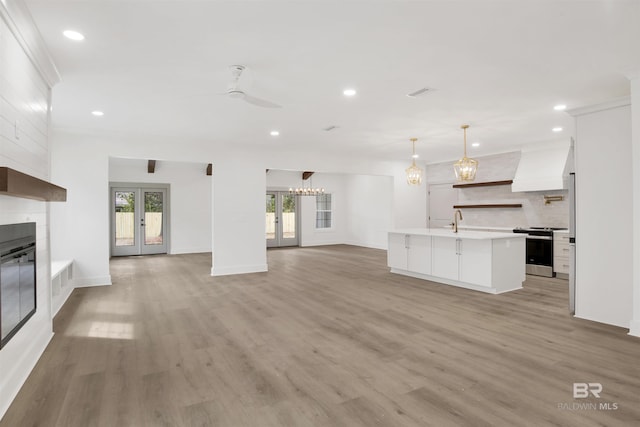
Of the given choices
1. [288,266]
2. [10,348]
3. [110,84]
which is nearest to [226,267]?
[288,266]

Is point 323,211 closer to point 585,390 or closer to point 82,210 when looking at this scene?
point 82,210

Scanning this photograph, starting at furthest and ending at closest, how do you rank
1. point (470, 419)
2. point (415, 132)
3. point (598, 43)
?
point (415, 132) → point (598, 43) → point (470, 419)

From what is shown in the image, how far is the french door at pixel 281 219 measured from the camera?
12273 mm

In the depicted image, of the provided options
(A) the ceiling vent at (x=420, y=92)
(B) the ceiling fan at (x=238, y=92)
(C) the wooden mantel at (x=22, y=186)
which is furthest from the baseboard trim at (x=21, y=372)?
(A) the ceiling vent at (x=420, y=92)

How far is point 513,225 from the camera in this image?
26.4ft

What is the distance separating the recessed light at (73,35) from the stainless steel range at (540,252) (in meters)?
7.66

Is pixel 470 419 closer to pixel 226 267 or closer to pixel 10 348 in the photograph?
pixel 10 348

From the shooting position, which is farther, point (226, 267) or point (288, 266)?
point (288, 266)

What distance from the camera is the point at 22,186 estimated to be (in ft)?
7.38

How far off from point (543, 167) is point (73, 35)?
7836 mm

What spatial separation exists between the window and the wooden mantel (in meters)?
10.2

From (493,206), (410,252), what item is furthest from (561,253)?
(410,252)

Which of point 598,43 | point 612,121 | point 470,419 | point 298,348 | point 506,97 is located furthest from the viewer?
point 506,97

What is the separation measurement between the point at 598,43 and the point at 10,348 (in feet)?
17.0
